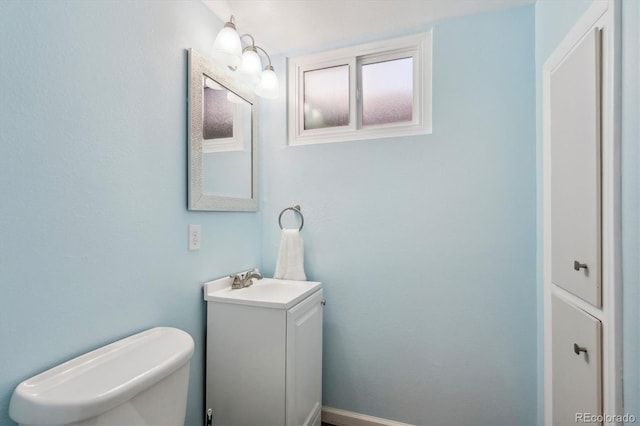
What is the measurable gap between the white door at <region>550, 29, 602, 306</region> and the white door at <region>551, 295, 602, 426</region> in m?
0.10

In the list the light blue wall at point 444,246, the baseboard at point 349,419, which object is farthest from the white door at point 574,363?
the baseboard at point 349,419

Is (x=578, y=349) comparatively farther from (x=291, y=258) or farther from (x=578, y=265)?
(x=291, y=258)

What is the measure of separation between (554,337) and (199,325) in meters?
1.59

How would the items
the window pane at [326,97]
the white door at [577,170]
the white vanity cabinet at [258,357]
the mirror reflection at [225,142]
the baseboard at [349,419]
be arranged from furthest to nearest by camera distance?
1. the window pane at [326,97]
2. the baseboard at [349,419]
3. the mirror reflection at [225,142]
4. the white vanity cabinet at [258,357]
5. the white door at [577,170]

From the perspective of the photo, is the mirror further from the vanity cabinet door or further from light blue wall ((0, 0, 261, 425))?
the vanity cabinet door

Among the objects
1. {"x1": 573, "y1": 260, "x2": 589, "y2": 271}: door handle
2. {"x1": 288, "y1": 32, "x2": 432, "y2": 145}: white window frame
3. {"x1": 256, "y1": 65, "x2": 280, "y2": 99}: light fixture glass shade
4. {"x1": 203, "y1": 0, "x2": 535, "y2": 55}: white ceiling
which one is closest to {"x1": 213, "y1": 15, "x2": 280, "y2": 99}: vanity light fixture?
{"x1": 256, "y1": 65, "x2": 280, "y2": 99}: light fixture glass shade

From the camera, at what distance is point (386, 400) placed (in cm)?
171

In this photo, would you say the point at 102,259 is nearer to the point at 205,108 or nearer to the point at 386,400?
the point at 205,108

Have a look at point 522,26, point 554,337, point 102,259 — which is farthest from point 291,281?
point 522,26

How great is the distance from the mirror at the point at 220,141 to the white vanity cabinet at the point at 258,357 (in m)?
0.47

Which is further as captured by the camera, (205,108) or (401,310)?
(401,310)

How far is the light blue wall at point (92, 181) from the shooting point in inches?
31.7

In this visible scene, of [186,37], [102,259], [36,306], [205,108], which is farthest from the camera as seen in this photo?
[205,108]

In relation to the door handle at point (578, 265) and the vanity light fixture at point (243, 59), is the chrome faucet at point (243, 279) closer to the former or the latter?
the vanity light fixture at point (243, 59)
